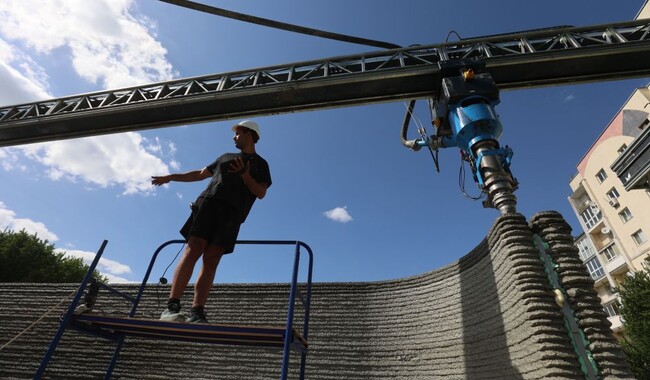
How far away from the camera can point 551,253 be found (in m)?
2.29

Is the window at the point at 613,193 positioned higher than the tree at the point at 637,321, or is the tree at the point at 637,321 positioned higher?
the window at the point at 613,193

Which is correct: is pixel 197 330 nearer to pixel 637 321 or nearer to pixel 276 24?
pixel 276 24

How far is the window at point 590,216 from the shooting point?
2773 cm

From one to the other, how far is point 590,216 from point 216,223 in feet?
118

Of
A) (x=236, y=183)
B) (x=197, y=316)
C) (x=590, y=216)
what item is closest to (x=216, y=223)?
(x=236, y=183)

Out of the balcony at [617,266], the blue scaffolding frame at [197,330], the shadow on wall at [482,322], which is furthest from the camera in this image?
the balcony at [617,266]

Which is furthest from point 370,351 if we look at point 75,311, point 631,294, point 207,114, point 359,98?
point 631,294

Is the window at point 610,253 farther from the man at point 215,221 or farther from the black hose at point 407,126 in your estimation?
the man at point 215,221

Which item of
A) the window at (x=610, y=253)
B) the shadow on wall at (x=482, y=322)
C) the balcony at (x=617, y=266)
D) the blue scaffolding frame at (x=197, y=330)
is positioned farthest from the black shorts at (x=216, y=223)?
the window at (x=610, y=253)

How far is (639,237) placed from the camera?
904 inches

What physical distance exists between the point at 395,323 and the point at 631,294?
17.8m

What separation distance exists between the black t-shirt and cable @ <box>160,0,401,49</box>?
5.06 m

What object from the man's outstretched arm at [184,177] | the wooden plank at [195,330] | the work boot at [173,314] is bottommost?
the wooden plank at [195,330]

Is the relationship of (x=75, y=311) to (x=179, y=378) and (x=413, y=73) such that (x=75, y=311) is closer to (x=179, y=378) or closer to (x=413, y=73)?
(x=179, y=378)
